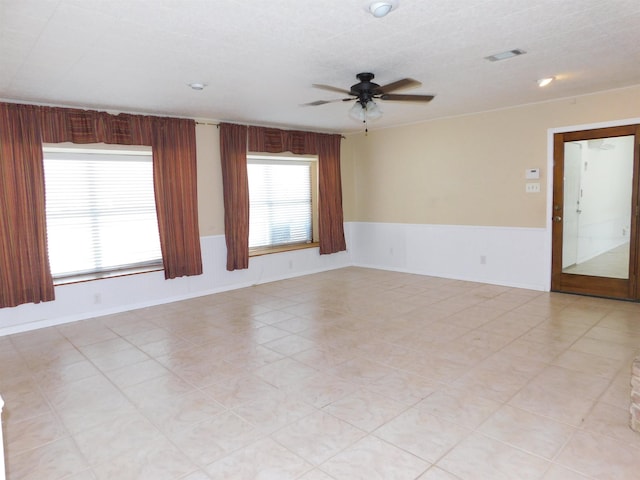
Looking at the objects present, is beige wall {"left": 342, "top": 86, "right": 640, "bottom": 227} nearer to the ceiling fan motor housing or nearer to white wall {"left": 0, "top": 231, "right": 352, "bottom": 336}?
white wall {"left": 0, "top": 231, "right": 352, "bottom": 336}

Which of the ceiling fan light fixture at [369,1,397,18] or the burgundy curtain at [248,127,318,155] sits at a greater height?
the ceiling fan light fixture at [369,1,397,18]

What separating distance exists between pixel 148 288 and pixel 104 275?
529 millimetres

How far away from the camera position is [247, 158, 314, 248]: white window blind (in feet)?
21.6

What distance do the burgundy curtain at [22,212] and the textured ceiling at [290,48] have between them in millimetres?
308

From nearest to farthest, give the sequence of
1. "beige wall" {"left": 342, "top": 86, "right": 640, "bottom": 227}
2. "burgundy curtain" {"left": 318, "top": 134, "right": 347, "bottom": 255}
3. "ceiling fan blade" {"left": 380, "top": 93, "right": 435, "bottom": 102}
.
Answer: "ceiling fan blade" {"left": 380, "top": 93, "right": 435, "bottom": 102}
"beige wall" {"left": 342, "top": 86, "right": 640, "bottom": 227}
"burgundy curtain" {"left": 318, "top": 134, "right": 347, "bottom": 255}

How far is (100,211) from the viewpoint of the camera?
5047 millimetres

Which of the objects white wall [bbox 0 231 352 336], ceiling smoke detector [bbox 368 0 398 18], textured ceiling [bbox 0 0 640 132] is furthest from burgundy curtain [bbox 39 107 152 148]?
ceiling smoke detector [bbox 368 0 398 18]

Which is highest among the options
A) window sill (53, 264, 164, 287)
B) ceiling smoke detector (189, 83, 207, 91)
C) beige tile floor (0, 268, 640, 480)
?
ceiling smoke detector (189, 83, 207, 91)

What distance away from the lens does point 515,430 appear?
93.0 inches

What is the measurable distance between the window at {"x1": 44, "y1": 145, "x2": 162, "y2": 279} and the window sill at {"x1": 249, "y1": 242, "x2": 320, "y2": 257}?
1.47 m

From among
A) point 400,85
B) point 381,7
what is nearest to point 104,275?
point 400,85

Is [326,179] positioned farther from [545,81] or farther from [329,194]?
[545,81]

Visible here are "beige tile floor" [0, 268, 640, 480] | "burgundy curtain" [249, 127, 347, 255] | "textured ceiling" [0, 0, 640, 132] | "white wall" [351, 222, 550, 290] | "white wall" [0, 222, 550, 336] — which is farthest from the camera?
"burgundy curtain" [249, 127, 347, 255]

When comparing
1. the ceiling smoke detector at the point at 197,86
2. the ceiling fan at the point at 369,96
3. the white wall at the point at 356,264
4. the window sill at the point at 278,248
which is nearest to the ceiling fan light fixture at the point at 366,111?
the ceiling fan at the point at 369,96
